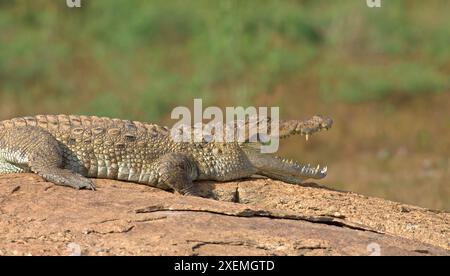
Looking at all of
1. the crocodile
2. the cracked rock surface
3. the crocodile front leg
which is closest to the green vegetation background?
the crocodile

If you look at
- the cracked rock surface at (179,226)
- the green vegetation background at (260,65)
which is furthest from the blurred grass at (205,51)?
the cracked rock surface at (179,226)

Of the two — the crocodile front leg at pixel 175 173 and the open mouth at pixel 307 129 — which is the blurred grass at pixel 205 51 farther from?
the crocodile front leg at pixel 175 173

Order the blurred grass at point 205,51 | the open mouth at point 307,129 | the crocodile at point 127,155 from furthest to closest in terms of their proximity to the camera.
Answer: the blurred grass at point 205,51 < the open mouth at point 307,129 < the crocodile at point 127,155

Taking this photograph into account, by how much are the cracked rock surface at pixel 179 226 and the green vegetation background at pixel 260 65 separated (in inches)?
272

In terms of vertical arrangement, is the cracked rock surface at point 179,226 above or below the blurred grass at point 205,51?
below

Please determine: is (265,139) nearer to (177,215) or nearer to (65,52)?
(177,215)

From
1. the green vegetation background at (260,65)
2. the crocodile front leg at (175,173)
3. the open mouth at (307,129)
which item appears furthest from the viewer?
the green vegetation background at (260,65)

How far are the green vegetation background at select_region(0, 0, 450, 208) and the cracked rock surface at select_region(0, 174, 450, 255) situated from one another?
6.90m

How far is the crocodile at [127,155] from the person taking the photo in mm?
7172

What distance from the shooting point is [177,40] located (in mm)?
19266

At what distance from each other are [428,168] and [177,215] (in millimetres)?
8875

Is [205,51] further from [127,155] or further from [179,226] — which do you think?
[179,226]

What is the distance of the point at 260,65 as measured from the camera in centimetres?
1748
